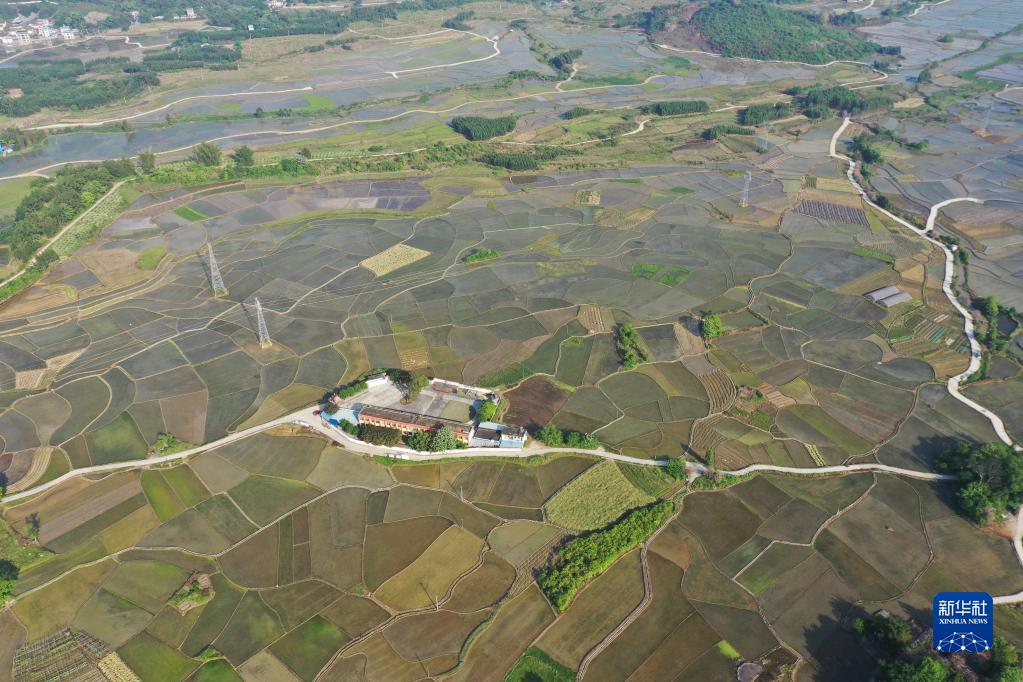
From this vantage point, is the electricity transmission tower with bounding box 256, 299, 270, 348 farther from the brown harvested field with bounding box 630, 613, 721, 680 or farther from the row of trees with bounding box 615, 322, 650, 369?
the brown harvested field with bounding box 630, 613, 721, 680

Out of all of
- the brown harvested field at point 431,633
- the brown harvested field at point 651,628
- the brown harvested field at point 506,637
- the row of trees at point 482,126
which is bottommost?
the brown harvested field at point 651,628

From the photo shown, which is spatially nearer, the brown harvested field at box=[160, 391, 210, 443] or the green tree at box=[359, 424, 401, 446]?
the green tree at box=[359, 424, 401, 446]

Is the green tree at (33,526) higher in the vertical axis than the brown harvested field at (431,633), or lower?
higher

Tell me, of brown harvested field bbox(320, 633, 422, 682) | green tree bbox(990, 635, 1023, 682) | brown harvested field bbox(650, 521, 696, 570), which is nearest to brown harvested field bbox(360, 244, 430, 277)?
brown harvested field bbox(650, 521, 696, 570)

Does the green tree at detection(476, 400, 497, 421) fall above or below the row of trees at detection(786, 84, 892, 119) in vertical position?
below

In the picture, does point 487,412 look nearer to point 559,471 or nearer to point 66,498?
point 559,471

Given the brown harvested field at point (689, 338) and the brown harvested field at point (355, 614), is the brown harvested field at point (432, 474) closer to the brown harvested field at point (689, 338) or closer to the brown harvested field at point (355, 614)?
the brown harvested field at point (355, 614)

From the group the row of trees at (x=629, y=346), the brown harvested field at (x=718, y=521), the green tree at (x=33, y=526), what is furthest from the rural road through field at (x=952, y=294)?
the green tree at (x=33, y=526)
